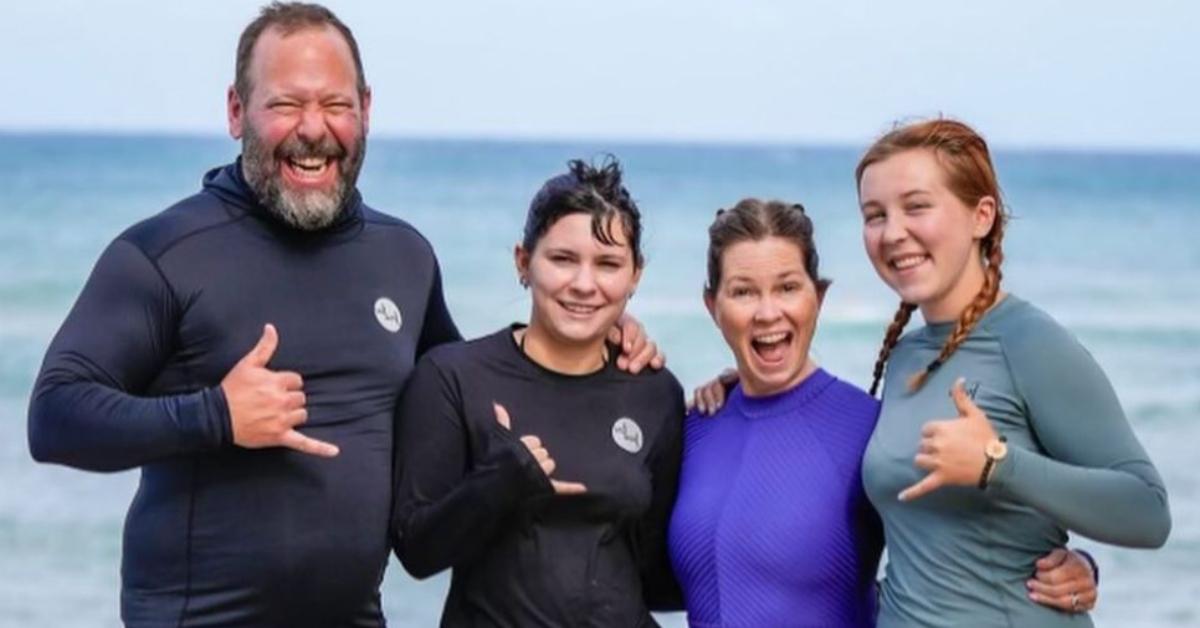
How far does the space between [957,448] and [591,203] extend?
1142mm

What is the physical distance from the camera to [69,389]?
4.68 metres

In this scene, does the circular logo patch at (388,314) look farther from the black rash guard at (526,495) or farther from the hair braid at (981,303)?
the hair braid at (981,303)

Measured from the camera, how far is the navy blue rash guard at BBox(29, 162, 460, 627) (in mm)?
4773

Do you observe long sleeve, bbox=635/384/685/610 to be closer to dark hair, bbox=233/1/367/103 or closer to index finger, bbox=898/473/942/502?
index finger, bbox=898/473/942/502

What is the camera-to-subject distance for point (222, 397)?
466 centimetres

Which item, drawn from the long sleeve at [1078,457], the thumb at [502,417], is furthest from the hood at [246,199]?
the long sleeve at [1078,457]

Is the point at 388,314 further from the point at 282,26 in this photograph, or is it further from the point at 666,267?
the point at 666,267

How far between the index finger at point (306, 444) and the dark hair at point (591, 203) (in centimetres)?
70

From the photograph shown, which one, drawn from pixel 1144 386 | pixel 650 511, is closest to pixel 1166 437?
pixel 1144 386

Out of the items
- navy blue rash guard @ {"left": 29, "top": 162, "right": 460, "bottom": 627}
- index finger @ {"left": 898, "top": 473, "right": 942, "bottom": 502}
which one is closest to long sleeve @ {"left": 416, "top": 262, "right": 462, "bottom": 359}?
navy blue rash guard @ {"left": 29, "top": 162, "right": 460, "bottom": 627}

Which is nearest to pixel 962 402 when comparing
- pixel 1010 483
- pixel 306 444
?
pixel 1010 483

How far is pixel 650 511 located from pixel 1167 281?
25383 mm

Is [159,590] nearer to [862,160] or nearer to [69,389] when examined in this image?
[69,389]

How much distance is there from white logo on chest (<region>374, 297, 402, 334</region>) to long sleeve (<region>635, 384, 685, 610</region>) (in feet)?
2.35
